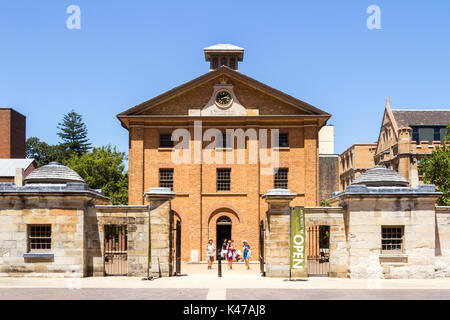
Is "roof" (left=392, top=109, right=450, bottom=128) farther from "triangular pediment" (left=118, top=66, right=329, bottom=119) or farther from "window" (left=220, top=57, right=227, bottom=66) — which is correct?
"triangular pediment" (left=118, top=66, right=329, bottom=119)

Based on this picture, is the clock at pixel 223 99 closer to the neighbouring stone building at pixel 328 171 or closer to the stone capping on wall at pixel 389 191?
the stone capping on wall at pixel 389 191

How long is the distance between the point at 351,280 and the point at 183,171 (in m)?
18.3

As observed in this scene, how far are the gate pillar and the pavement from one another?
58 centimetres

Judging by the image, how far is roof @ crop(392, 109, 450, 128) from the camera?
2235 inches

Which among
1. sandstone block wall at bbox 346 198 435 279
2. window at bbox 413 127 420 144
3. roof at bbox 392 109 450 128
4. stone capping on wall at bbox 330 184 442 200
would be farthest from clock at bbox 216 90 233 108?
window at bbox 413 127 420 144

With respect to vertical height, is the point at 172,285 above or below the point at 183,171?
below

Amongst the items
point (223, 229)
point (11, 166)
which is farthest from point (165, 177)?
point (11, 166)

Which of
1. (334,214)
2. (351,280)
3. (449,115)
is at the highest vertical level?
(449,115)

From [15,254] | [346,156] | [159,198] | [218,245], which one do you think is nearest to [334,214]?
[159,198]

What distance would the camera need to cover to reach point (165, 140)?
1540 inches

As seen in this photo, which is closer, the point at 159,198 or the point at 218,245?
the point at 159,198
